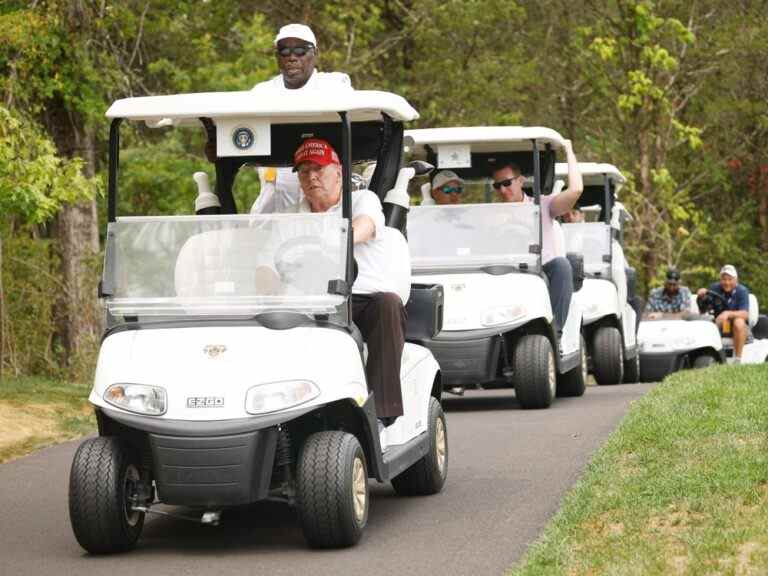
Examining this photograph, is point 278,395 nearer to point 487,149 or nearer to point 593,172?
point 487,149

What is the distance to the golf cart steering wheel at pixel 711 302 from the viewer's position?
21.0m

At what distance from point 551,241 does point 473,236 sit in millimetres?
645

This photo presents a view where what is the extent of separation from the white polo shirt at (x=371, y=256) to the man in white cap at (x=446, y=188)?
5.80 metres

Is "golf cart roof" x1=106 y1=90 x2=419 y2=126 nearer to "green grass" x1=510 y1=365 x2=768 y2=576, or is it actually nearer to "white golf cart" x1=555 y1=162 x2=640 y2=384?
"green grass" x1=510 y1=365 x2=768 y2=576

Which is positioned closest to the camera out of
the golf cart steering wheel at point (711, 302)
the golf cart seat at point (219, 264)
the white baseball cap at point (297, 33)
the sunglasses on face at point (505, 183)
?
the golf cart seat at point (219, 264)

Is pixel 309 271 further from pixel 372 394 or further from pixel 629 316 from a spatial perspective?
pixel 629 316

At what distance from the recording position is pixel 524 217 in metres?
13.3

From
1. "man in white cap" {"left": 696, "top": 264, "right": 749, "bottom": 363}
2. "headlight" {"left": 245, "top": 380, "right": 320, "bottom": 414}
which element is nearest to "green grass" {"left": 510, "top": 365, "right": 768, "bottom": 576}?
"headlight" {"left": 245, "top": 380, "right": 320, "bottom": 414}

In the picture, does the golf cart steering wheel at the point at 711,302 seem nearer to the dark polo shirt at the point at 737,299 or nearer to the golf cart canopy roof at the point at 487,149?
the dark polo shirt at the point at 737,299

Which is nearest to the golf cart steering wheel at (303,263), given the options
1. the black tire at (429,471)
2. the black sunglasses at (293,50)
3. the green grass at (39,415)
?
the black tire at (429,471)

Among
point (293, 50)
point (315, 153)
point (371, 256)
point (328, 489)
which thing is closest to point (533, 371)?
point (293, 50)

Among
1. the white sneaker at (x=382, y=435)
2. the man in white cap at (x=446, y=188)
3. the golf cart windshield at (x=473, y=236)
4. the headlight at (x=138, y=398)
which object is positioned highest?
the man in white cap at (x=446, y=188)

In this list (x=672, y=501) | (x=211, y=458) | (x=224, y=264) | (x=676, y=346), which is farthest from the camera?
(x=676, y=346)

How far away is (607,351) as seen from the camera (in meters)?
16.4
